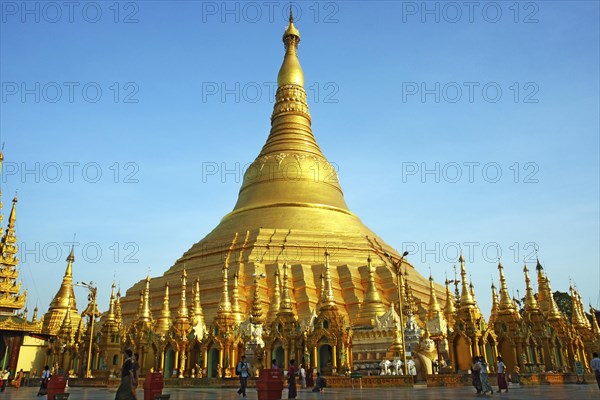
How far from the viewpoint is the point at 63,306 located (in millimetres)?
47250

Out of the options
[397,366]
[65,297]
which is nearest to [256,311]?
[397,366]

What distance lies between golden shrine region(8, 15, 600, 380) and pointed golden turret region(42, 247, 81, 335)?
124mm

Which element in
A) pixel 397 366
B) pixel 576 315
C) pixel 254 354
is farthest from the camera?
pixel 576 315

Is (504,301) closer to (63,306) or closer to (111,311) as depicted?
(111,311)

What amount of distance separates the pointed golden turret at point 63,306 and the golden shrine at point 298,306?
0.12m

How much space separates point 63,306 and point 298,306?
25.0 m

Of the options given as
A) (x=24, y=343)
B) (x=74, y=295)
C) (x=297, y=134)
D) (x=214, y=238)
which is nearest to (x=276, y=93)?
(x=297, y=134)

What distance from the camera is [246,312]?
34.7m

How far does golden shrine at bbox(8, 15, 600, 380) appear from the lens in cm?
2644

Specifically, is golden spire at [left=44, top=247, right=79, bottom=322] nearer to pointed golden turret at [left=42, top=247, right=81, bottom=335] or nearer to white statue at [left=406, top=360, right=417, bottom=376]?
pointed golden turret at [left=42, top=247, right=81, bottom=335]

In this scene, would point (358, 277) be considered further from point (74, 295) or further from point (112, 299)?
point (74, 295)

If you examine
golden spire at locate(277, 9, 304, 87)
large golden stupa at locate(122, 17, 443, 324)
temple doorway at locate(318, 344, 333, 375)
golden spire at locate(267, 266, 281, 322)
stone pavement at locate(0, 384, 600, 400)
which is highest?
golden spire at locate(277, 9, 304, 87)

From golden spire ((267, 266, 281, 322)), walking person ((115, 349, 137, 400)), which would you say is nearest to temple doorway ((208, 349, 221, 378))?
golden spire ((267, 266, 281, 322))

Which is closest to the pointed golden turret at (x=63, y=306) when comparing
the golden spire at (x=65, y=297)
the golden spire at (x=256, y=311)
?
the golden spire at (x=65, y=297)
